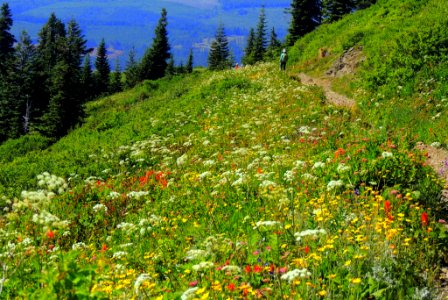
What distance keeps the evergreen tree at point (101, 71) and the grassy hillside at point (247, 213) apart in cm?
7040

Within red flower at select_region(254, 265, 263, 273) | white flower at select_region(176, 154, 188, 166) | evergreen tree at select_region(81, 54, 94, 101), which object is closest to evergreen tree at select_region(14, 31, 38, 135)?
evergreen tree at select_region(81, 54, 94, 101)

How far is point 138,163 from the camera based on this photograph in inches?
563

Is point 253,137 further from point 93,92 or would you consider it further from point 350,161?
point 93,92

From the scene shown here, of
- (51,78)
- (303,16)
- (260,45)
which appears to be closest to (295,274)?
(303,16)

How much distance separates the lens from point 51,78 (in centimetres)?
5894

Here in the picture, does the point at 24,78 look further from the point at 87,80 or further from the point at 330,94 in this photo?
the point at 330,94

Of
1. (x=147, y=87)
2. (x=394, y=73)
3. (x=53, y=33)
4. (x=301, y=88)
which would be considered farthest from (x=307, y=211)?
(x=53, y=33)

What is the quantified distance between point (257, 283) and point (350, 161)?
12.1ft

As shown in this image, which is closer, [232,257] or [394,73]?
[232,257]

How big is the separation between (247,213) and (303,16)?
159 ft

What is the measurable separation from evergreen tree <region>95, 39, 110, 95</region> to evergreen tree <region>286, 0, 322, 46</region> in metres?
46.7

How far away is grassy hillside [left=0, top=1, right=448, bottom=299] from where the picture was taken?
448 centimetres

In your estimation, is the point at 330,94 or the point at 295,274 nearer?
the point at 295,274

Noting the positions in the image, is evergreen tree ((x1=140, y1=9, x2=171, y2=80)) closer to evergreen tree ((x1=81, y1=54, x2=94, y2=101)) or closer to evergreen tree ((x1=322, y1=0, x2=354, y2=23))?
evergreen tree ((x1=81, y1=54, x2=94, y2=101))
